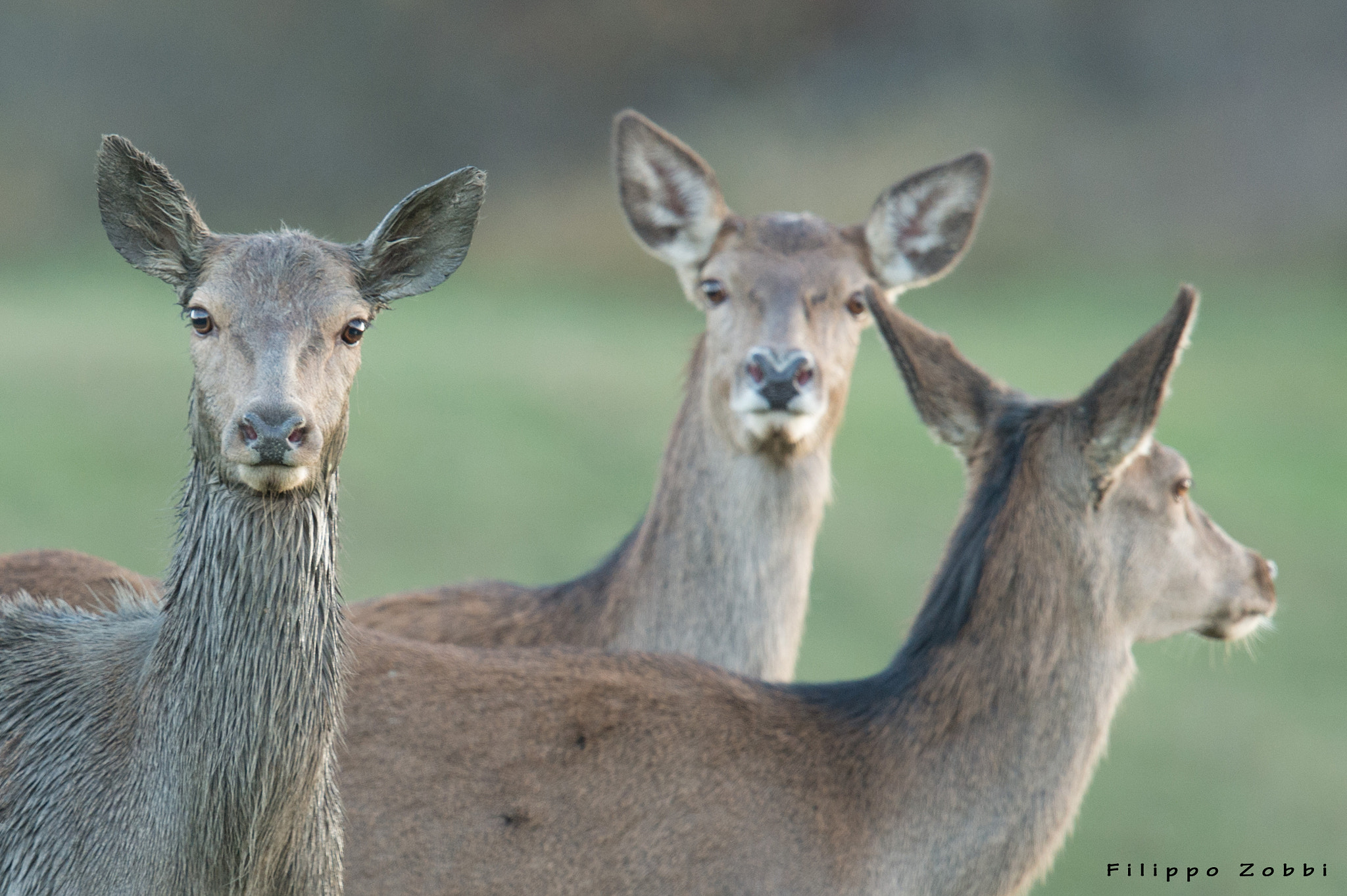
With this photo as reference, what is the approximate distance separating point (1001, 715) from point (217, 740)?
2685mm

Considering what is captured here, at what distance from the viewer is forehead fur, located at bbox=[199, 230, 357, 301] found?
4.29 metres

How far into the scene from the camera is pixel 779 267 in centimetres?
739

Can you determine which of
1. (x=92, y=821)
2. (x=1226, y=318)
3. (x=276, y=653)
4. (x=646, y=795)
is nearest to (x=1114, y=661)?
(x=646, y=795)

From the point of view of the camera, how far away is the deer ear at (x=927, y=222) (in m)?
7.88

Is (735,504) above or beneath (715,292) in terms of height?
beneath

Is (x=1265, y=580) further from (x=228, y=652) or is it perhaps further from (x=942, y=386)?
(x=228, y=652)

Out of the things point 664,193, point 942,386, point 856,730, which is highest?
point 664,193

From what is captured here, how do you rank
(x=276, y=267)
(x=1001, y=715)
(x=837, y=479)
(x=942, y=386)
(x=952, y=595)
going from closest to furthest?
(x=276, y=267)
(x=1001, y=715)
(x=952, y=595)
(x=942, y=386)
(x=837, y=479)

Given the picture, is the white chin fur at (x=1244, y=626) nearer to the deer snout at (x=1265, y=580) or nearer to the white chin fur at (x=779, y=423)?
the deer snout at (x=1265, y=580)

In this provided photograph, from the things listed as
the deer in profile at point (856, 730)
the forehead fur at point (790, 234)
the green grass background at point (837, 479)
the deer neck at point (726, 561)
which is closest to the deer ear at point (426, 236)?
the deer in profile at point (856, 730)

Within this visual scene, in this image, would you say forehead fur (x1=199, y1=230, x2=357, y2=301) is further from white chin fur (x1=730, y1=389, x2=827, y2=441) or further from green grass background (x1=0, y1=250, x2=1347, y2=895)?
green grass background (x1=0, y1=250, x2=1347, y2=895)

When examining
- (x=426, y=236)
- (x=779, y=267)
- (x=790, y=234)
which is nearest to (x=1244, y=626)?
(x=779, y=267)

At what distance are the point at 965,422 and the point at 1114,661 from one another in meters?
1.03

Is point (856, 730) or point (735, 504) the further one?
point (735, 504)
